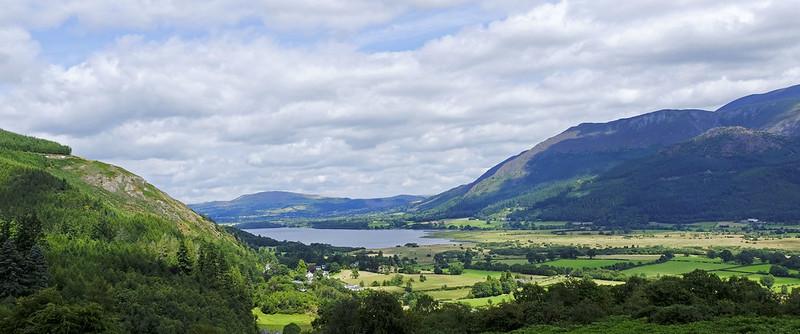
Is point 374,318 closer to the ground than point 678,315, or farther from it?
closer to the ground

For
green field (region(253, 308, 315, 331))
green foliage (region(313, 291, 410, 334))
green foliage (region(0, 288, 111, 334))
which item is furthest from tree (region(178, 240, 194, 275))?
green foliage (region(313, 291, 410, 334))

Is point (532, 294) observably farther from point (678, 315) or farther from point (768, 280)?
point (768, 280)

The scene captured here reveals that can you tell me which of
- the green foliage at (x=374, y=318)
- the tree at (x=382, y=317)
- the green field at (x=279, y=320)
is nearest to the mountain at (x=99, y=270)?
the green field at (x=279, y=320)

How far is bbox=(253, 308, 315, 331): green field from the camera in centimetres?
14880

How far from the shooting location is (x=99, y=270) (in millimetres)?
122125

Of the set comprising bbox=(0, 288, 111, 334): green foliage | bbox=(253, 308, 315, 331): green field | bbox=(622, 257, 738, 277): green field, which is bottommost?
bbox=(253, 308, 315, 331): green field

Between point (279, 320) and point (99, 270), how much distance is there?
158 feet

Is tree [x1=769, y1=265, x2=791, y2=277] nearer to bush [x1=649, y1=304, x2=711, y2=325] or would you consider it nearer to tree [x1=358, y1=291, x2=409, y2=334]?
bush [x1=649, y1=304, x2=711, y2=325]

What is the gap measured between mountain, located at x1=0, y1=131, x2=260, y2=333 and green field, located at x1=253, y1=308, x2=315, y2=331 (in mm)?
6422

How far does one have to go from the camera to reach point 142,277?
127 m

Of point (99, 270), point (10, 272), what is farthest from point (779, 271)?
point (10, 272)

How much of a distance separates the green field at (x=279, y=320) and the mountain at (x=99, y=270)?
253 inches

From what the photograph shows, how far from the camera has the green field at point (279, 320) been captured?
14880 cm

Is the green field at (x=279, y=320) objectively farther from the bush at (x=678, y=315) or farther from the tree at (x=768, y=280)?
the tree at (x=768, y=280)
